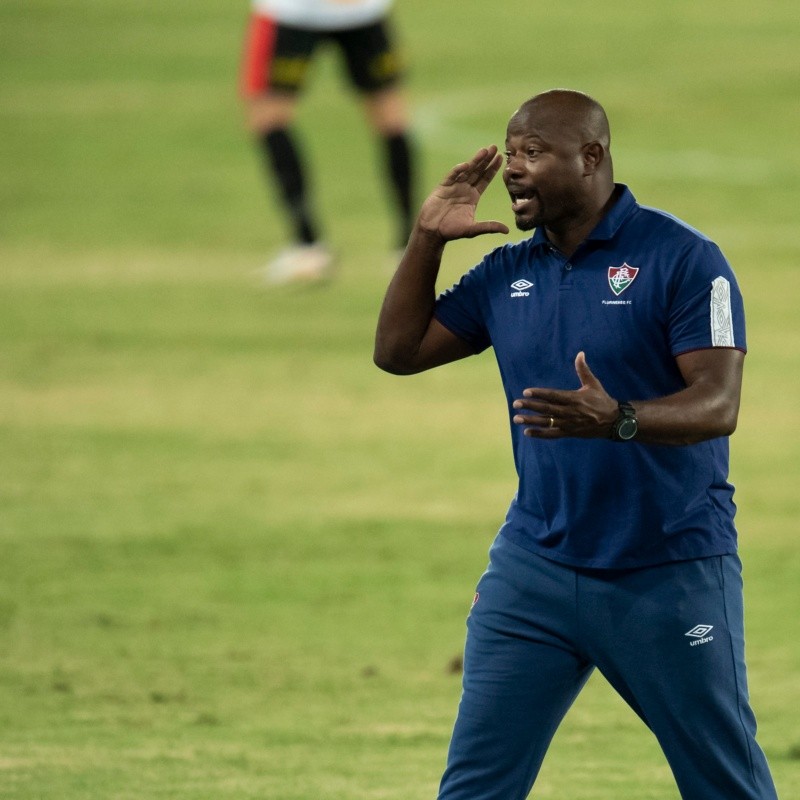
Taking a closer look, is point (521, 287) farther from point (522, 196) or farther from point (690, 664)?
point (690, 664)

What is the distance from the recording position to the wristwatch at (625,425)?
4.61 m

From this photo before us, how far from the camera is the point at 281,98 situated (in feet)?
50.2

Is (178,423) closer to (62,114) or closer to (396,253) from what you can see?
(396,253)

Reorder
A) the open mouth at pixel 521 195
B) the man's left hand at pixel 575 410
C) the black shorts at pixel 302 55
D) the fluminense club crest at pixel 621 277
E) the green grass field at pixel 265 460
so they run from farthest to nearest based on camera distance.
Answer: the black shorts at pixel 302 55, the green grass field at pixel 265 460, the open mouth at pixel 521 195, the fluminense club crest at pixel 621 277, the man's left hand at pixel 575 410

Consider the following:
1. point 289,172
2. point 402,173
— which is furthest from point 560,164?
point 402,173

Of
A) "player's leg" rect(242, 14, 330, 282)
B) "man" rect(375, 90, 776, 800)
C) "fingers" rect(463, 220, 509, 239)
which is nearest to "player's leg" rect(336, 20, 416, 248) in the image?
"player's leg" rect(242, 14, 330, 282)

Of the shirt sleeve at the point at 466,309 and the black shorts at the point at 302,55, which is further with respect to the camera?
the black shorts at the point at 302,55

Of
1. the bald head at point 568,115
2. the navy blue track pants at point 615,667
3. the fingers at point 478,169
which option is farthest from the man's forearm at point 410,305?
the navy blue track pants at point 615,667

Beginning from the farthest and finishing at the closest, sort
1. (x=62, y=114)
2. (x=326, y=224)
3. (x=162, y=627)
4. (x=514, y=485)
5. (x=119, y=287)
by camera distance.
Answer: (x=62, y=114)
(x=326, y=224)
(x=119, y=287)
(x=514, y=485)
(x=162, y=627)

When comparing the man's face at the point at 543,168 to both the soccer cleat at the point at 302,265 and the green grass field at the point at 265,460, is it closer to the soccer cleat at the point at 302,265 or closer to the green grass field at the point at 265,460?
the green grass field at the point at 265,460

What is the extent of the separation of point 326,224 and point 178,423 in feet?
20.4

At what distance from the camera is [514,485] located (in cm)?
1097

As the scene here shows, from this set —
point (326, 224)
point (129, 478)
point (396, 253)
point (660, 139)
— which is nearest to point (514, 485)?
point (129, 478)

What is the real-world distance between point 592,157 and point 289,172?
33.9 feet
